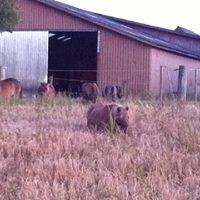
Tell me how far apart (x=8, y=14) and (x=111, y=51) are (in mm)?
8465

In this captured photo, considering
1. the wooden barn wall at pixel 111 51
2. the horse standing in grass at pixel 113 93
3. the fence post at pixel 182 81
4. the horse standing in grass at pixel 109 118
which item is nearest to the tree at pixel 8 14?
the horse standing in grass at pixel 113 93

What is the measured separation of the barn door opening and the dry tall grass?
23232 millimetres

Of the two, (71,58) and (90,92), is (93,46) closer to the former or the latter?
(71,58)

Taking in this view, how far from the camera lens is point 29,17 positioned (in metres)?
32.9

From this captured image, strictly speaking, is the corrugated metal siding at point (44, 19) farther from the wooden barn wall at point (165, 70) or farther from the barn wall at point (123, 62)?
the wooden barn wall at point (165, 70)

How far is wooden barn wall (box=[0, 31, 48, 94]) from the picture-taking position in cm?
3212

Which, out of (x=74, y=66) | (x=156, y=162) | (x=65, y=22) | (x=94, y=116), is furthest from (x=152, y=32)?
(x=156, y=162)

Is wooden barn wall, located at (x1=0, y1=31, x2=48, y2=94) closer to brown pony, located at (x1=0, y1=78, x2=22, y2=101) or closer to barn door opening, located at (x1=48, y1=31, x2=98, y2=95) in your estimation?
barn door opening, located at (x1=48, y1=31, x2=98, y2=95)

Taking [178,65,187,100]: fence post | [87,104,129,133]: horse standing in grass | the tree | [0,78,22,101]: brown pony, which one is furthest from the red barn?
[87,104,129,133]: horse standing in grass

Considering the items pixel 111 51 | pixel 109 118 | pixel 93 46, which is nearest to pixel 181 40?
pixel 93 46

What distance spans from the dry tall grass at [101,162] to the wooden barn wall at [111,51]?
1855 centimetres

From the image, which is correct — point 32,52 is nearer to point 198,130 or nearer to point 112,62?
point 112,62

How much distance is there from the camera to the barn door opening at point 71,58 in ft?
116

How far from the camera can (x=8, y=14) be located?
2384 centimetres
